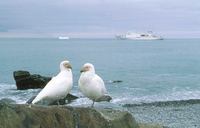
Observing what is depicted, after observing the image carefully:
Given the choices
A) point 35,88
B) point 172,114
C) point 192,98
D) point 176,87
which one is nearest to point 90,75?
point 172,114

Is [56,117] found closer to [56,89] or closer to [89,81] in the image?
[56,89]

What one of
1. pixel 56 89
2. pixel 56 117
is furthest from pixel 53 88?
pixel 56 117

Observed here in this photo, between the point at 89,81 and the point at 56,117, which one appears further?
the point at 89,81

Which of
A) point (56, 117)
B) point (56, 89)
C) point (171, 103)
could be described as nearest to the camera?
point (56, 117)

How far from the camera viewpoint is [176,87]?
157ft

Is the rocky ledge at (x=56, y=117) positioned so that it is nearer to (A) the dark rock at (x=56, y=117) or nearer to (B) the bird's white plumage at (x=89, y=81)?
(A) the dark rock at (x=56, y=117)

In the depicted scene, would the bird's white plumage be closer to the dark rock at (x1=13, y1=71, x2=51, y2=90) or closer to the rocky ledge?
the rocky ledge

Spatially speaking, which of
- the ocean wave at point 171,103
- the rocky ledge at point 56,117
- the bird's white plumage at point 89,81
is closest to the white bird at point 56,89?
the rocky ledge at point 56,117

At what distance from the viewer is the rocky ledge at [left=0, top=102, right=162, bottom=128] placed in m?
9.59

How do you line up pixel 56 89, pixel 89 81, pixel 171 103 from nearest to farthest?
pixel 56 89
pixel 89 81
pixel 171 103

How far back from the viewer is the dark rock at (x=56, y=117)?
960cm

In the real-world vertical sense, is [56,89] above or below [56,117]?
above

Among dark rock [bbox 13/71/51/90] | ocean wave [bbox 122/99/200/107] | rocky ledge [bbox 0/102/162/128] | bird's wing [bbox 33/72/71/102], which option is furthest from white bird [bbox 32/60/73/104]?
dark rock [bbox 13/71/51/90]

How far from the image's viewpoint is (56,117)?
33.6ft
